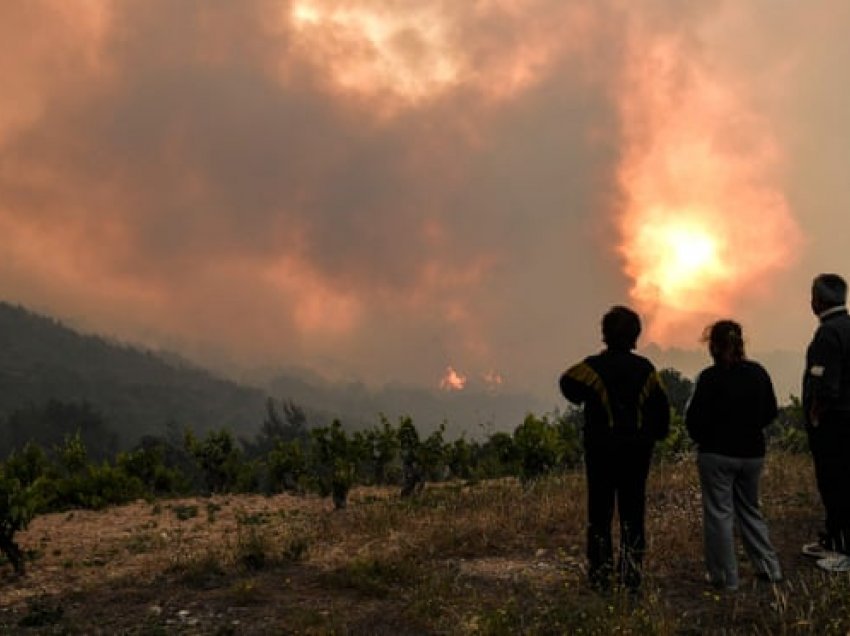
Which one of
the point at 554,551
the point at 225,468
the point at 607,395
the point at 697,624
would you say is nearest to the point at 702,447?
the point at 607,395

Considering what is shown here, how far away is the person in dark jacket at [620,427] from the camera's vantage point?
6.82 m

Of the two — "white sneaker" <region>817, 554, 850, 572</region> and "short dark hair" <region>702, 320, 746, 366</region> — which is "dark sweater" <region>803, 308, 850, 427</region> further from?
"white sneaker" <region>817, 554, 850, 572</region>

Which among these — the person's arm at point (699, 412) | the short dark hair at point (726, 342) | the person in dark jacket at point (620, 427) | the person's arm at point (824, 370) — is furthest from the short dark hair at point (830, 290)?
the person in dark jacket at point (620, 427)

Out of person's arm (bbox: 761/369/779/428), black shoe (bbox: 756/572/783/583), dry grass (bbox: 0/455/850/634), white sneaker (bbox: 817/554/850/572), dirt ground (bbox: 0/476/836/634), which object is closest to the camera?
dry grass (bbox: 0/455/850/634)

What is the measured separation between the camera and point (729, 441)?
22.7 feet

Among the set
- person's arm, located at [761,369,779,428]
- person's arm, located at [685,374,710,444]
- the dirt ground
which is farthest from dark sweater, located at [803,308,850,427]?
the dirt ground

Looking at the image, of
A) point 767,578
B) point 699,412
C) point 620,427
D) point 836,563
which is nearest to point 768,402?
point 699,412

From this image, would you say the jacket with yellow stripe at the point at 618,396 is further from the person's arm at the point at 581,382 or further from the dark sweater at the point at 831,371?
the dark sweater at the point at 831,371

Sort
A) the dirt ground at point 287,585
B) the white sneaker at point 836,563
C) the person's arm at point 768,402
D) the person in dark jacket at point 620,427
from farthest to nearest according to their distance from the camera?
the white sneaker at point 836,563 → the person's arm at point 768,402 → the person in dark jacket at point 620,427 → the dirt ground at point 287,585

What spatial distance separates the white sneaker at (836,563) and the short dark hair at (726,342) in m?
2.42

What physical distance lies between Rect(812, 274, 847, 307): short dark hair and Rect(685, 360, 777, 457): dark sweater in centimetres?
106

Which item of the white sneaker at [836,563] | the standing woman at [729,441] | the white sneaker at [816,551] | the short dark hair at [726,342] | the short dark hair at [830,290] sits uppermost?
the short dark hair at [830,290]

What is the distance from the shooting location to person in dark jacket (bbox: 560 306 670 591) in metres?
6.82

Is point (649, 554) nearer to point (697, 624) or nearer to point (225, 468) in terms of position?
point (697, 624)
